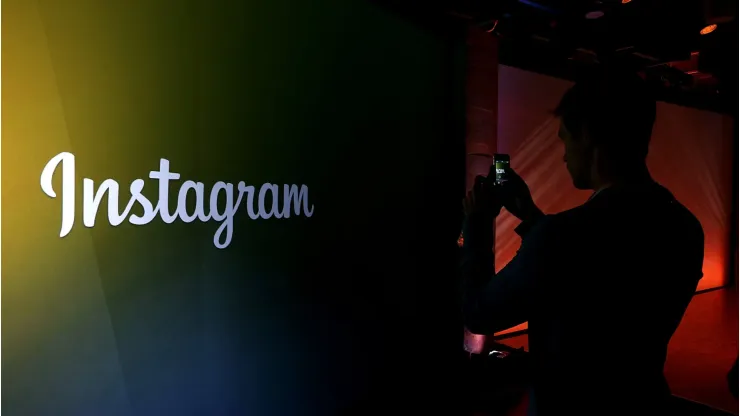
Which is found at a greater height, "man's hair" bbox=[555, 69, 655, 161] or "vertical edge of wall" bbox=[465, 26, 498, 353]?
"vertical edge of wall" bbox=[465, 26, 498, 353]

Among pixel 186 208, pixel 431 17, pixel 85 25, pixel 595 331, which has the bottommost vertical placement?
pixel 595 331

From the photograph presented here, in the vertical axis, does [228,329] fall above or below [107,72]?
below

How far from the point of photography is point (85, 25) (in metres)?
1.96

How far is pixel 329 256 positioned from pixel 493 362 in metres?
1.62

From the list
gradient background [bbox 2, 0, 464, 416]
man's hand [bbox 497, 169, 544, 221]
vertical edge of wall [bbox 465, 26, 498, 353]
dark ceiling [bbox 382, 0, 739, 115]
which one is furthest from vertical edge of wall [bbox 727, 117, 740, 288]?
man's hand [bbox 497, 169, 544, 221]

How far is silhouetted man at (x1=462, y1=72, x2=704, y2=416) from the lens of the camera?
101cm

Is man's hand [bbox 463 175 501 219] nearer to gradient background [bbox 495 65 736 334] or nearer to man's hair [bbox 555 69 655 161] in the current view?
man's hair [bbox 555 69 655 161]

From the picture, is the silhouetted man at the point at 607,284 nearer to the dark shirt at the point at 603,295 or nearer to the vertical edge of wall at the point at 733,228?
the dark shirt at the point at 603,295

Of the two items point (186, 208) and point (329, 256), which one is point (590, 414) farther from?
point (329, 256)

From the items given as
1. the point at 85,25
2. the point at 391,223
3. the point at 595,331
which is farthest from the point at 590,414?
the point at 391,223

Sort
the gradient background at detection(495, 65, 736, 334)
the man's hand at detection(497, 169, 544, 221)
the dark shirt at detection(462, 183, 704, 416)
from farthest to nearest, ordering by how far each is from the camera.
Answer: the gradient background at detection(495, 65, 736, 334) < the man's hand at detection(497, 169, 544, 221) < the dark shirt at detection(462, 183, 704, 416)

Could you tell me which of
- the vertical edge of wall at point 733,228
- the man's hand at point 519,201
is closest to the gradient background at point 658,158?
the vertical edge of wall at point 733,228

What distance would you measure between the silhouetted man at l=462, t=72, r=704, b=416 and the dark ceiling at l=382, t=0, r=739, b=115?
255 centimetres

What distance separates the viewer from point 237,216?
244 cm
